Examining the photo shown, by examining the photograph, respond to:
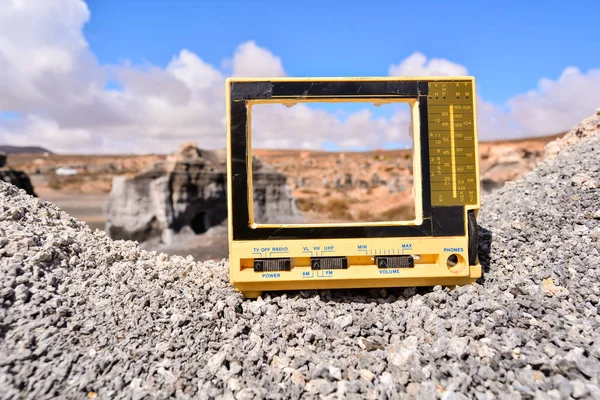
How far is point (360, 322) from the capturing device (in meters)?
2.64

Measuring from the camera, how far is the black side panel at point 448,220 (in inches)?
115

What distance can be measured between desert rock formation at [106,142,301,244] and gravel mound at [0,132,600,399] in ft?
51.3

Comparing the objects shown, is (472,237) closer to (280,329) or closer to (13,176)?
(280,329)

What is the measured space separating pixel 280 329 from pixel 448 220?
1.41m

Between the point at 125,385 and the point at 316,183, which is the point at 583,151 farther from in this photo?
the point at 316,183

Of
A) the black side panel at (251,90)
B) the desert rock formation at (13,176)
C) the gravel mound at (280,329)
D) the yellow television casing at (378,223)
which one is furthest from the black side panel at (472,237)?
the desert rock formation at (13,176)

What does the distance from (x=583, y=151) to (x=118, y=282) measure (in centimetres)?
545

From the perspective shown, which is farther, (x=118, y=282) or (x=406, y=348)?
(x=118, y=282)

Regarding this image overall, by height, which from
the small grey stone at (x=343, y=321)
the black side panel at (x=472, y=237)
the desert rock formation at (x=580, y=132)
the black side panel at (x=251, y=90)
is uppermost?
the desert rock formation at (x=580, y=132)

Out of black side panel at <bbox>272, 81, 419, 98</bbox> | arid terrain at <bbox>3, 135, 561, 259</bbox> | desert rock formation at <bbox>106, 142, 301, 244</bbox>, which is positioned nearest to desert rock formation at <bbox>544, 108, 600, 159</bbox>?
black side panel at <bbox>272, 81, 419, 98</bbox>

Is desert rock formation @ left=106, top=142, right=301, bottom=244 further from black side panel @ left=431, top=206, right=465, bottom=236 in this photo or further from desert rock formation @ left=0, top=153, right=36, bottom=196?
black side panel @ left=431, top=206, right=465, bottom=236

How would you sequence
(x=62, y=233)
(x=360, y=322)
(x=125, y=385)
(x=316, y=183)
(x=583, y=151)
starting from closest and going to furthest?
(x=125, y=385) < (x=360, y=322) < (x=62, y=233) < (x=583, y=151) < (x=316, y=183)

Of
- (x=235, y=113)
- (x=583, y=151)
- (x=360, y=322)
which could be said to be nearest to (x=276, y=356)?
(x=360, y=322)

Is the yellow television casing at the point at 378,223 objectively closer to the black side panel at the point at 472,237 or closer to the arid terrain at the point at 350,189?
the black side panel at the point at 472,237
